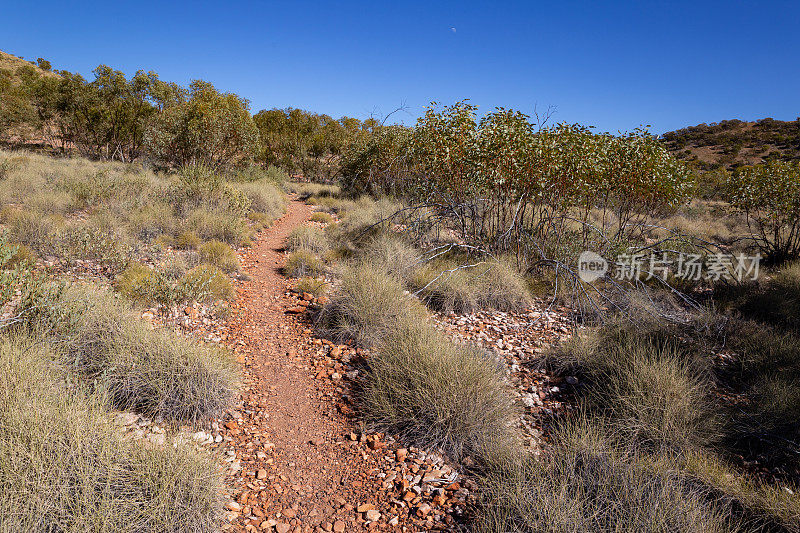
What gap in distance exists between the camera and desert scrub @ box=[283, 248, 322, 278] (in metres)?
7.04

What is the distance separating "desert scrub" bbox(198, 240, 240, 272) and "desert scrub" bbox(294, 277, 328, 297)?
1332mm

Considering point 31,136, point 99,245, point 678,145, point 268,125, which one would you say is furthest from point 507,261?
point 678,145

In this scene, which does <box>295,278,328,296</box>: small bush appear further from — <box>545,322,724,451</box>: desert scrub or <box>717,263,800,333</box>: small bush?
<box>717,263,800,333</box>: small bush

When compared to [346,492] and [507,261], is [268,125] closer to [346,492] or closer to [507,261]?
[507,261]

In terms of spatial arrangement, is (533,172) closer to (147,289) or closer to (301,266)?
(301,266)

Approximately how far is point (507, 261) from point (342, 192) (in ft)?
39.7

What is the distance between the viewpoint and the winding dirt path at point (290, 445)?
104 inches

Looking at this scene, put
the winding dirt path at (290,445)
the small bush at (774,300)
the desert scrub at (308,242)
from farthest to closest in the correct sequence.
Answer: the desert scrub at (308,242) → the small bush at (774,300) → the winding dirt path at (290,445)

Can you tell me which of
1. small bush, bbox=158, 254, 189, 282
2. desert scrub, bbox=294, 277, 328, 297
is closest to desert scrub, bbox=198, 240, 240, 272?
small bush, bbox=158, 254, 189, 282

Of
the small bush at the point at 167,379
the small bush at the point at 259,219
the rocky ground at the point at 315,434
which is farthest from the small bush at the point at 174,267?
the small bush at the point at 259,219

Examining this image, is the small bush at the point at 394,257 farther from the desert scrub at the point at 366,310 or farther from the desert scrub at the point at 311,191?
the desert scrub at the point at 311,191

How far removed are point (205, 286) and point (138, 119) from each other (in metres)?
18.2

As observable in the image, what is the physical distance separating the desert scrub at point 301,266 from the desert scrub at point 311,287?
0.58 m

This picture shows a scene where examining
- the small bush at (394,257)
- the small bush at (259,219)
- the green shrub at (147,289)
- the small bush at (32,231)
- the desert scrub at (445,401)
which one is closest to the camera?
the desert scrub at (445,401)
